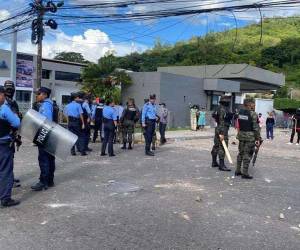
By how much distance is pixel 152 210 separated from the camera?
277 inches

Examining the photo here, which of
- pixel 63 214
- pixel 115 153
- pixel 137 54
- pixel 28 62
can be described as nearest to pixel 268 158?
pixel 115 153

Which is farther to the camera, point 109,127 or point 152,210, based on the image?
point 109,127

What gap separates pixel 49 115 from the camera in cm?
835

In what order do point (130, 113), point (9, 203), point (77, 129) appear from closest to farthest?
1. point (9, 203)
2. point (77, 129)
3. point (130, 113)

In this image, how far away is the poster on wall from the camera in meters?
39.1

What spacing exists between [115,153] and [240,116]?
516cm

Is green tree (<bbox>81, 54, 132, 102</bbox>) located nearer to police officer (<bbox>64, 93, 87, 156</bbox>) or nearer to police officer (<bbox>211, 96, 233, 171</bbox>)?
police officer (<bbox>64, 93, 87, 156</bbox>)

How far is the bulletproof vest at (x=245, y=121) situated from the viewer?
10.4 meters

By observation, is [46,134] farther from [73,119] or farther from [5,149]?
[73,119]

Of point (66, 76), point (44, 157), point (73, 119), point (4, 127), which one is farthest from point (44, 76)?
point (4, 127)

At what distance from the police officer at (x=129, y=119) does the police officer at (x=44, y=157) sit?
733 cm

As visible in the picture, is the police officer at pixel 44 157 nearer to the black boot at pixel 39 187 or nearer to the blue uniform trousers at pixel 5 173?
the black boot at pixel 39 187

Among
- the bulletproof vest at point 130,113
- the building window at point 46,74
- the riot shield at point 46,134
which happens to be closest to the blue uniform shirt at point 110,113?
the bulletproof vest at point 130,113

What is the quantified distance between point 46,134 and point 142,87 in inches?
993
